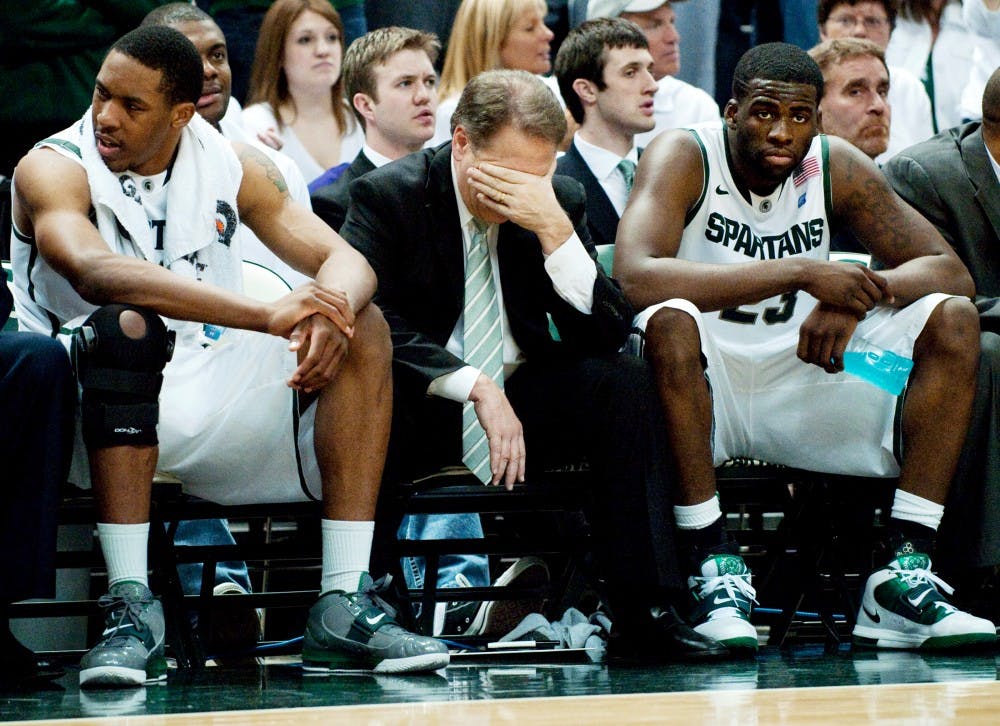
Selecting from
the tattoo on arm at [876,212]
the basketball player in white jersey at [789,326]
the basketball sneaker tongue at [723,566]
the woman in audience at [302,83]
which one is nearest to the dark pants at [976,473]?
the basketball player in white jersey at [789,326]

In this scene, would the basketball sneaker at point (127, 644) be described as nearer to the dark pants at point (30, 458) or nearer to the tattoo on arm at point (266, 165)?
the dark pants at point (30, 458)

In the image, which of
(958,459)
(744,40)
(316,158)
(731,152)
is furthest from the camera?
(744,40)

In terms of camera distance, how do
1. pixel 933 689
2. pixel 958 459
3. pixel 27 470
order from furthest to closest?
1. pixel 958 459
2. pixel 27 470
3. pixel 933 689

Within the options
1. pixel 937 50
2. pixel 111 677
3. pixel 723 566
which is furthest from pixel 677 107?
pixel 111 677

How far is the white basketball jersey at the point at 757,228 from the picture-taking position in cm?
406

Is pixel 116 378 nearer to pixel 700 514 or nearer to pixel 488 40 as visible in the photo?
pixel 700 514

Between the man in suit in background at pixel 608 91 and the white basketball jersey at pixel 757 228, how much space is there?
0.93m

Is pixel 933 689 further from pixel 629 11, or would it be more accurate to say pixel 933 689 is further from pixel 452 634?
pixel 629 11

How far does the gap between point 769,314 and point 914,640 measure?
3.18 ft

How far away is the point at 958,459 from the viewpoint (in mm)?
3785

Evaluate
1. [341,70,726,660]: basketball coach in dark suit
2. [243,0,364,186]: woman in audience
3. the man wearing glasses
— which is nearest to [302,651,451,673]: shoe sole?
[341,70,726,660]: basketball coach in dark suit

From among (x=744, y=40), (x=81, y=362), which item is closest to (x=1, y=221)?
(x=81, y=362)

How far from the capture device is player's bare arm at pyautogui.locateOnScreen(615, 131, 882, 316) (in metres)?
3.77

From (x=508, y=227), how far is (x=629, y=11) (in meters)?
2.50
